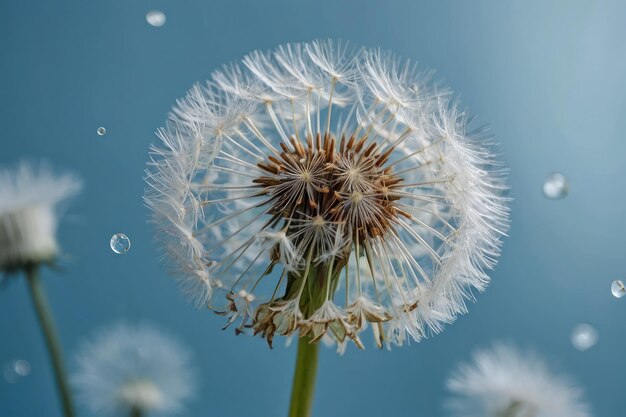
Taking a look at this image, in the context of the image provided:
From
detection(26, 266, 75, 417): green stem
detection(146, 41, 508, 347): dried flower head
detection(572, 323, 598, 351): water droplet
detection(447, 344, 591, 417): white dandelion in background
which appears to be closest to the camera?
detection(146, 41, 508, 347): dried flower head

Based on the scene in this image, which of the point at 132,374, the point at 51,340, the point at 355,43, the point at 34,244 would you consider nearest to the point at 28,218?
the point at 34,244

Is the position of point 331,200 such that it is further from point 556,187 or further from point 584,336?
point 584,336

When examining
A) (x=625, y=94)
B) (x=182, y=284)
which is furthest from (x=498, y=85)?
(x=182, y=284)

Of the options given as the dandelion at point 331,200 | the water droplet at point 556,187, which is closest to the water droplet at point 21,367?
the dandelion at point 331,200

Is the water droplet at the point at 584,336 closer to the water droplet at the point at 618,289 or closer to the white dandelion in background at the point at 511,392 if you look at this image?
the white dandelion in background at the point at 511,392

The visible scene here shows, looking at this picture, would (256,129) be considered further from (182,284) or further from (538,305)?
(538,305)

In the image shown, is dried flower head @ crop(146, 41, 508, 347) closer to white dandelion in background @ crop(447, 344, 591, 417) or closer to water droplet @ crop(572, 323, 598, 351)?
white dandelion in background @ crop(447, 344, 591, 417)

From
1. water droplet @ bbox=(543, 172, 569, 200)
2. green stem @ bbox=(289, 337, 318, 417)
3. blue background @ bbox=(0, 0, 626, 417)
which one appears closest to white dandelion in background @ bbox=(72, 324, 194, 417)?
blue background @ bbox=(0, 0, 626, 417)
